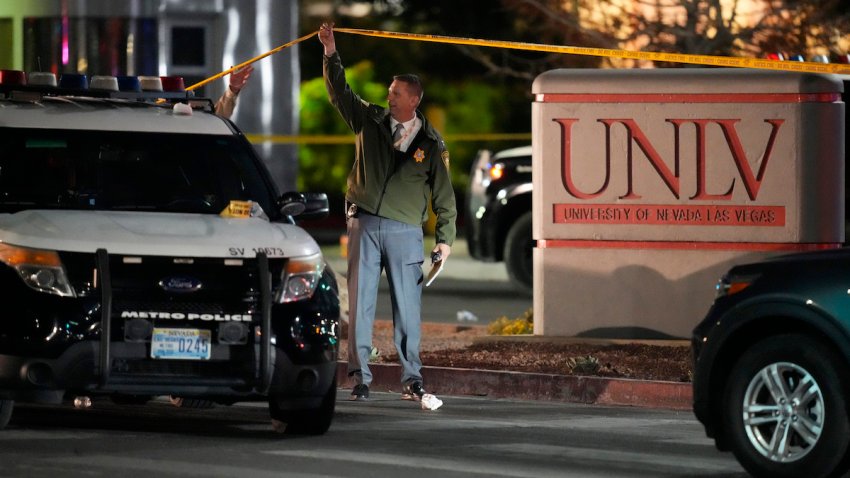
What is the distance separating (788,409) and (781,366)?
0.20 m

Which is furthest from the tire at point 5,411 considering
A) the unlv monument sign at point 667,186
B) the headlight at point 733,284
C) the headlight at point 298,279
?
the unlv monument sign at point 667,186

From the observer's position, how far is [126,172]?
10.7m

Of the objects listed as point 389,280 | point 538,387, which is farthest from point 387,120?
point 538,387

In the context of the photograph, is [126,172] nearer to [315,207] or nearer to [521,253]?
[315,207]

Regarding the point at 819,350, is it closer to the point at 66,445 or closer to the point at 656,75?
the point at 66,445

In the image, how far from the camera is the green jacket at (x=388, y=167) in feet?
38.1

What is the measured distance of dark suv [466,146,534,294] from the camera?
765 inches

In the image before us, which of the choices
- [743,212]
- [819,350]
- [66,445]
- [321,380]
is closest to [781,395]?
[819,350]

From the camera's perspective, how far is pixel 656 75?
44.4 ft

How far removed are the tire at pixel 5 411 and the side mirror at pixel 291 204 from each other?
175 cm

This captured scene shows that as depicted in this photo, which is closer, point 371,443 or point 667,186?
point 371,443

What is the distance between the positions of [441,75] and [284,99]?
82.1 ft

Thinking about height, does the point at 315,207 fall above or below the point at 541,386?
above

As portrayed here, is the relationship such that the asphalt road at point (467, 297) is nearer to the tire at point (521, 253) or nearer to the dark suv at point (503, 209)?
the tire at point (521, 253)
